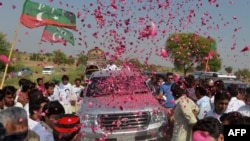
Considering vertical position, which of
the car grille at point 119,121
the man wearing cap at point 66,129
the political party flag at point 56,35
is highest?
the political party flag at point 56,35

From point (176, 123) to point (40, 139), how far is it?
265cm

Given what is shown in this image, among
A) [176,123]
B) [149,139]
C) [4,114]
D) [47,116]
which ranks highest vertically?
[4,114]

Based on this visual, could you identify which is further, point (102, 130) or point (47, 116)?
point (102, 130)

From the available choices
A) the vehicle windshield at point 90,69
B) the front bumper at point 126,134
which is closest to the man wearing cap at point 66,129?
the front bumper at point 126,134

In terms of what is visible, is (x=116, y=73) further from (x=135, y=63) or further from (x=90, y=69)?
(x=90, y=69)

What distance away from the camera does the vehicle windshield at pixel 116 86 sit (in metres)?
8.58

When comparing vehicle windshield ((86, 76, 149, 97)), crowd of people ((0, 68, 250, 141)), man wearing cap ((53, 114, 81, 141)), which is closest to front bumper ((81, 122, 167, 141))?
crowd of people ((0, 68, 250, 141))

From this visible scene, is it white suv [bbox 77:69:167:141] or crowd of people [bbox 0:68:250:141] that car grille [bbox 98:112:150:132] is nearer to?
white suv [bbox 77:69:167:141]

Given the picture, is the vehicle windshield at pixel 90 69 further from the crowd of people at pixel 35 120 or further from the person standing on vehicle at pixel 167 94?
the crowd of people at pixel 35 120

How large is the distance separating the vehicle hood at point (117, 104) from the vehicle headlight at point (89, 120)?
0.30 ft

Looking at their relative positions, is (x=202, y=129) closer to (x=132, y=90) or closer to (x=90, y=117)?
(x=90, y=117)

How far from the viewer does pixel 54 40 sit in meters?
13.0

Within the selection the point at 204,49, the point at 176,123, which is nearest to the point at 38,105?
the point at 176,123

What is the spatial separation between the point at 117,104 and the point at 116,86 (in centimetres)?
101
